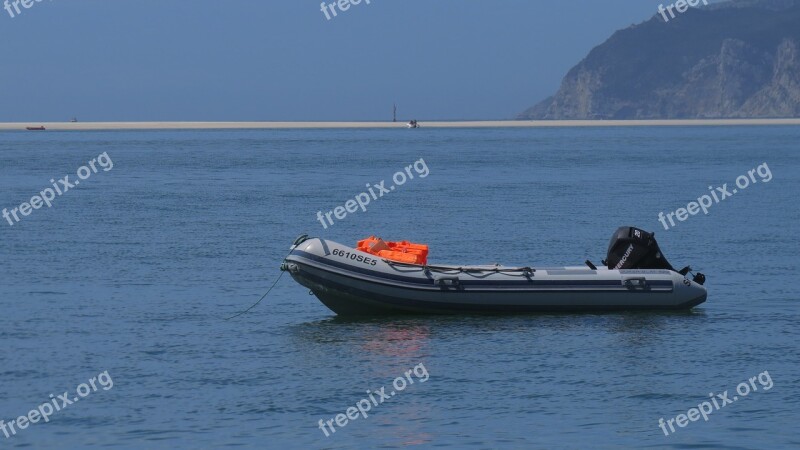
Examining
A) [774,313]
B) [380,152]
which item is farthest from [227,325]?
[380,152]

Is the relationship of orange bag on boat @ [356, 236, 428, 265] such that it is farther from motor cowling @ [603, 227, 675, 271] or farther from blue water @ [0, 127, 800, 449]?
motor cowling @ [603, 227, 675, 271]

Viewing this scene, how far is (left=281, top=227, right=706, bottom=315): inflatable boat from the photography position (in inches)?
945

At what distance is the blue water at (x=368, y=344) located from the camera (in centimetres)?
1695

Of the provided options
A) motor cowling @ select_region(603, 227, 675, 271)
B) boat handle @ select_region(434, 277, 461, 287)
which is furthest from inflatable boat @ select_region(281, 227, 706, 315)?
motor cowling @ select_region(603, 227, 675, 271)

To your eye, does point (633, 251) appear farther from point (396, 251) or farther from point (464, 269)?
point (396, 251)

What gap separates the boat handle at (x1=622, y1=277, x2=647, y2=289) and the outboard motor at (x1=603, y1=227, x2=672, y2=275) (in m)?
0.49

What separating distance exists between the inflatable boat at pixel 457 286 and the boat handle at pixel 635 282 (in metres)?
0.02

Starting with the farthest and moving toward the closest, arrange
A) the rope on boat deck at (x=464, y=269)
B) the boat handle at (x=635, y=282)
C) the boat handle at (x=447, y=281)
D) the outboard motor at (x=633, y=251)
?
the outboard motor at (x=633, y=251)
the boat handle at (x=635, y=282)
the rope on boat deck at (x=464, y=269)
the boat handle at (x=447, y=281)

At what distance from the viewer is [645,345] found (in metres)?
22.2

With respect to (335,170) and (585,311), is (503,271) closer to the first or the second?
(585,311)

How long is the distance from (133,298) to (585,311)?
912 centimetres

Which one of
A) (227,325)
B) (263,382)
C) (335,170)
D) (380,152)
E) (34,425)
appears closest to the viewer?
(34,425)

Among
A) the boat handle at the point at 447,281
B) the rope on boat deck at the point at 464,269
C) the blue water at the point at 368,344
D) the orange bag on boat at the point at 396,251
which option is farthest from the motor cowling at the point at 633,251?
the orange bag on boat at the point at 396,251

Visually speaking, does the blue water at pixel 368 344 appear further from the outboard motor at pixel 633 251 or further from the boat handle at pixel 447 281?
the outboard motor at pixel 633 251
